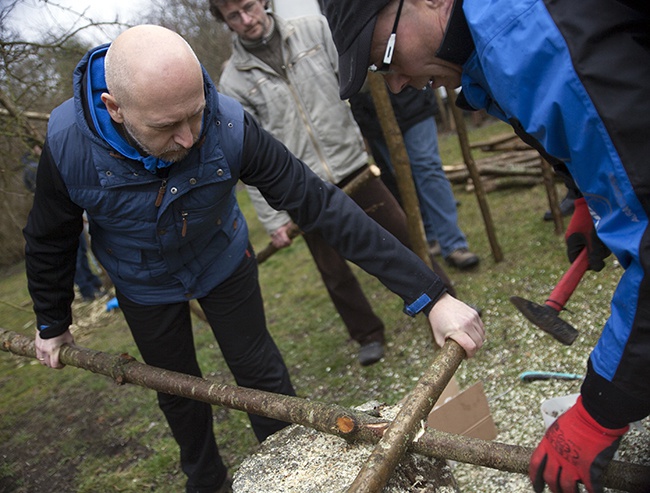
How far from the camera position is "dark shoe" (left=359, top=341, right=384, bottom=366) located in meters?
3.97

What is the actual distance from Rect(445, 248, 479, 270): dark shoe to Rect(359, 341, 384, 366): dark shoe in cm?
119

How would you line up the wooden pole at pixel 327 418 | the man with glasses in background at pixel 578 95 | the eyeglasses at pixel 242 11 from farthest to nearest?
the eyeglasses at pixel 242 11, the wooden pole at pixel 327 418, the man with glasses in background at pixel 578 95

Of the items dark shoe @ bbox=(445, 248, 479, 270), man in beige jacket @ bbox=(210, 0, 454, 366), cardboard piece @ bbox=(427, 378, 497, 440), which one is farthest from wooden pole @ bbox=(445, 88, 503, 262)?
cardboard piece @ bbox=(427, 378, 497, 440)

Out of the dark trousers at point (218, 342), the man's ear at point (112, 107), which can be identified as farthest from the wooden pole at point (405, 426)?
the man's ear at point (112, 107)

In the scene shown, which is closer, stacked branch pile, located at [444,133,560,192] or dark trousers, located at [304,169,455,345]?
dark trousers, located at [304,169,455,345]

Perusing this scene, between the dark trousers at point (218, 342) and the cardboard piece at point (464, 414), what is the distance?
77 cm

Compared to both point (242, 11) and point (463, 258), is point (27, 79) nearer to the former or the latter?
point (242, 11)

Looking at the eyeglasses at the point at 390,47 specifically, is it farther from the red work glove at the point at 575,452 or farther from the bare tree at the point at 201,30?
the bare tree at the point at 201,30

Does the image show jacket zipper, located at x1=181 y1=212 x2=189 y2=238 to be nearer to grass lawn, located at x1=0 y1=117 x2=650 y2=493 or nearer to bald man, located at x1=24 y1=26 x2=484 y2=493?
bald man, located at x1=24 y1=26 x2=484 y2=493

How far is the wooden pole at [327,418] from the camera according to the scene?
172 centimetres

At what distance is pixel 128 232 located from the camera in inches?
96.8

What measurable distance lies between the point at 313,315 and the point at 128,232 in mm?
2908

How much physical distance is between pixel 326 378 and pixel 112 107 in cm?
253

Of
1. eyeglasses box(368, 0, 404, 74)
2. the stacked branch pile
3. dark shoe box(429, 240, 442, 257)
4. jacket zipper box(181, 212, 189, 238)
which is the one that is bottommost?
the stacked branch pile
